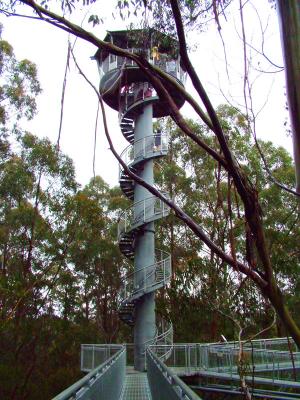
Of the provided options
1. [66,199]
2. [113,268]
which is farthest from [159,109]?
[113,268]

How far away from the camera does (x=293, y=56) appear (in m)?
1.45

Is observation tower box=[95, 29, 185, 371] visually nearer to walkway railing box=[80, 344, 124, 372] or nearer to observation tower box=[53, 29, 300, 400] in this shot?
observation tower box=[53, 29, 300, 400]

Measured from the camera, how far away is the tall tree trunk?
4.72 ft

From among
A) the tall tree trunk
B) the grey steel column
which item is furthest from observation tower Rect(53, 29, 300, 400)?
the tall tree trunk

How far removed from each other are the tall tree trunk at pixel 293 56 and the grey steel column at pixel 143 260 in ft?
46.9

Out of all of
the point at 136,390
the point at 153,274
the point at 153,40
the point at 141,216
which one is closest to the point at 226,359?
the point at 136,390

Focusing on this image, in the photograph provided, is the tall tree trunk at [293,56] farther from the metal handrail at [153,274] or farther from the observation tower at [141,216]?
the metal handrail at [153,274]

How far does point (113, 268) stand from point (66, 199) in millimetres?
8465

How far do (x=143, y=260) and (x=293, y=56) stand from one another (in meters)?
14.9

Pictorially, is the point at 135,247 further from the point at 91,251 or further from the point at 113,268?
the point at 113,268

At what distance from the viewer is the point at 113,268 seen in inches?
991

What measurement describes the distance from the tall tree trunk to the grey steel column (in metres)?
14.3

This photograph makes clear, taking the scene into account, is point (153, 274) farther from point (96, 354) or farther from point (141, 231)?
point (96, 354)

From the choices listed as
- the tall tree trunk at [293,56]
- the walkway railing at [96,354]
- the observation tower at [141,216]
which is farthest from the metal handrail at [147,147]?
the tall tree trunk at [293,56]
